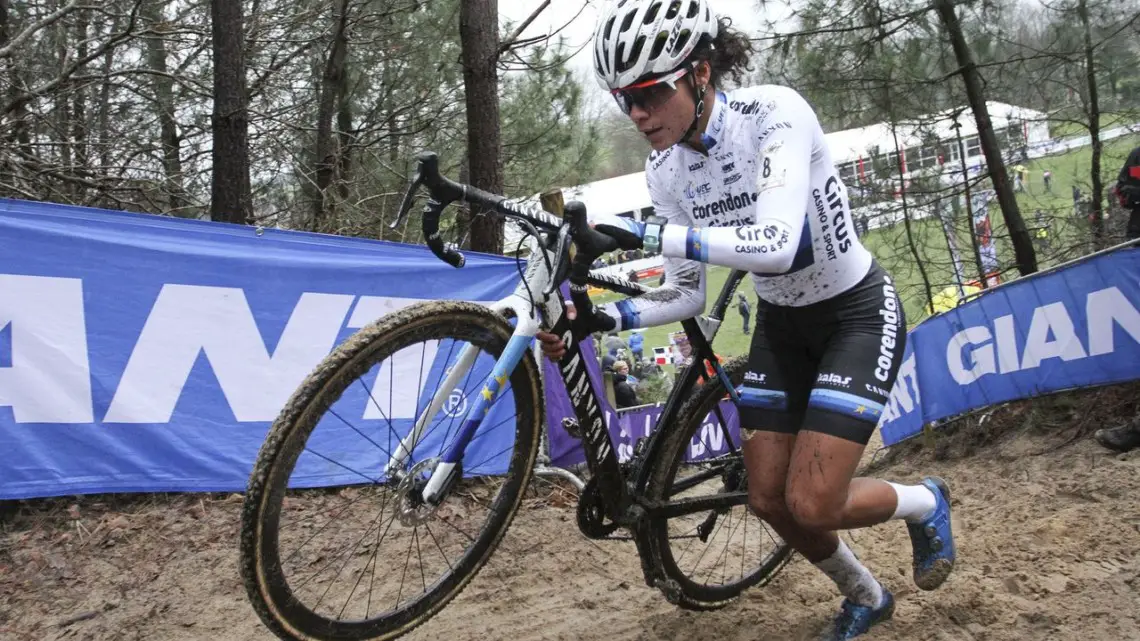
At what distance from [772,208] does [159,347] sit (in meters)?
3.57

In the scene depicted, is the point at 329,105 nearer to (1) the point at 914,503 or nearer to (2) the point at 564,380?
(2) the point at 564,380

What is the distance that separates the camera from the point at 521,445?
2.96m

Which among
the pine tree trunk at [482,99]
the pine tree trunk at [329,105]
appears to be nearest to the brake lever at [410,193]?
the pine tree trunk at [482,99]

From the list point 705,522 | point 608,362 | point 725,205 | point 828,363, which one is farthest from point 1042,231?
point 725,205

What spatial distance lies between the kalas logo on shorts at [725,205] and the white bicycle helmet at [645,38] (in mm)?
516

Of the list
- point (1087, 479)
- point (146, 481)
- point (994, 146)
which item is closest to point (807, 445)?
point (1087, 479)

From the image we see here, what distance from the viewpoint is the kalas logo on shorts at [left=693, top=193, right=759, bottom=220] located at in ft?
9.43

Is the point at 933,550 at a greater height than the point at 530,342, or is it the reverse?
the point at 530,342

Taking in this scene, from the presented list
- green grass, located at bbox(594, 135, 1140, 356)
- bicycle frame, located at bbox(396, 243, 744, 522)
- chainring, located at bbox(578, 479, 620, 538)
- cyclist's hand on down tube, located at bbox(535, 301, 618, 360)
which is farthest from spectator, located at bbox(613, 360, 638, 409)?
cyclist's hand on down tube, located at bbox(535, 301, 618, 360)

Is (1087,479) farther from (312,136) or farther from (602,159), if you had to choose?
(602,159)

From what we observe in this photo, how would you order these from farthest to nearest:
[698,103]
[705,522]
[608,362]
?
[608,362] → [705,522] → [698,103]

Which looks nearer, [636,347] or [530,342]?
[530,342]

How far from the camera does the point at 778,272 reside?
2738 mm

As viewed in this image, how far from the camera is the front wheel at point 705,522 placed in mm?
3486
